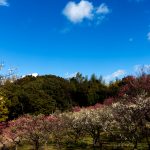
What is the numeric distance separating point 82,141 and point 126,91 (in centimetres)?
1698

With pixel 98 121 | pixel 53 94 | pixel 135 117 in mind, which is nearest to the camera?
pixel 135 117

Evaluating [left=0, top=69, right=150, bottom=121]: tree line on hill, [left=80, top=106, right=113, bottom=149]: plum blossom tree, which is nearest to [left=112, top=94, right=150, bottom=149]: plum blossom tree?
[left=80, top=106, right=113, bottom=149]: plum blossom tree

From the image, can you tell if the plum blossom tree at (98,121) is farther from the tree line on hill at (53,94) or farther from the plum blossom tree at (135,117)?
the tree line on hill at (53,94)

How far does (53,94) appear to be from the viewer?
270ft

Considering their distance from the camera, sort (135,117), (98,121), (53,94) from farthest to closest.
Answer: (53,94)
(98,121)
(135,117)

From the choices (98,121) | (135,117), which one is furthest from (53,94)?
(135,117)

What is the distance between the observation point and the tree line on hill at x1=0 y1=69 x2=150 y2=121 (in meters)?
65.8

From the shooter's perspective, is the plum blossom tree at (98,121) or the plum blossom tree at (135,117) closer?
the plum blossom tree at (135,117)

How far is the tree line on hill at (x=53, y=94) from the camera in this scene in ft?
216

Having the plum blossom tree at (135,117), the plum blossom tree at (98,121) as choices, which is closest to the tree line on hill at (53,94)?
the plum blossom tree at (98,121)

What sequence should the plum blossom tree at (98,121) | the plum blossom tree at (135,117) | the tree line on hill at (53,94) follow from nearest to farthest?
the plum blossom tree at (135,117)
the plum blossom tree at (98,121)
the tree line on hill at (53,94)

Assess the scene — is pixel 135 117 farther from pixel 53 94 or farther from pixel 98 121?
pixel 53 94

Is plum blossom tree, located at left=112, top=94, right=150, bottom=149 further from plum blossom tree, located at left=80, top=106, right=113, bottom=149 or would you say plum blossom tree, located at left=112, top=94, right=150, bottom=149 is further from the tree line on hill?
the tree line on hill

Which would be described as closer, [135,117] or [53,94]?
[135,117]
